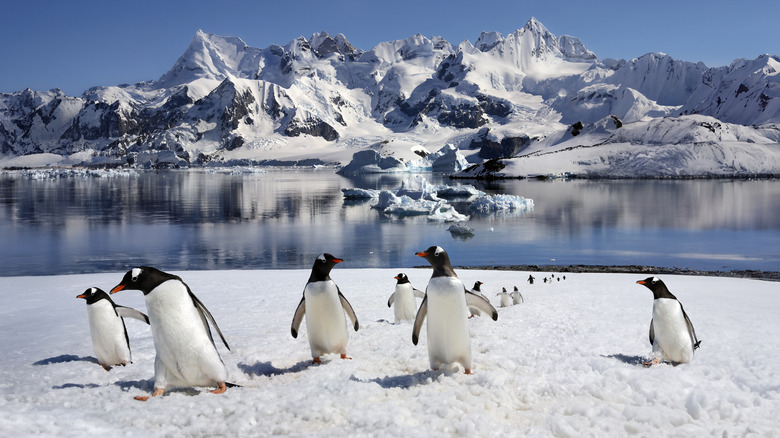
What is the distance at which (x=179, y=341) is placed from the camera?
14.5 feet

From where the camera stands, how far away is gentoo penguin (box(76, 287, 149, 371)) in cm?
523

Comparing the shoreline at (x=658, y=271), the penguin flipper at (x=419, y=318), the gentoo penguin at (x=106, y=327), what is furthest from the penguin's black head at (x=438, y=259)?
the shoreline at (x=658, y=271)

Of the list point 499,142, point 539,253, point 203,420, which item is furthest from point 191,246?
point 499,142

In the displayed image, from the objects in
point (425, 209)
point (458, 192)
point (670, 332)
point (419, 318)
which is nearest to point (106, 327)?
point (419, 318)

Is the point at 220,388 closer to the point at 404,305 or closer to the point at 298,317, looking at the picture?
the point at 298,317

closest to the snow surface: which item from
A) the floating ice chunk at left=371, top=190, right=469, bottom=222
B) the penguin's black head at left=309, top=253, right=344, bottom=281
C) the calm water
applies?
the penguin's black head at left=309, top=253, right=344, bottom=281

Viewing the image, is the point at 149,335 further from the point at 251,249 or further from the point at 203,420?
the point at 251,249

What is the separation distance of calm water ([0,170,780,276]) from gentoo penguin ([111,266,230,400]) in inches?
554

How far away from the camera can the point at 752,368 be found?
504 cm

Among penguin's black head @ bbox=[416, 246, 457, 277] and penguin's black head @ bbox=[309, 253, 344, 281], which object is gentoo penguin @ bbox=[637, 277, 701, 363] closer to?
penguin's black head @ bbox=[416, 246, 457, 277]

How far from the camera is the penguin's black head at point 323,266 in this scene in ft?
17.6

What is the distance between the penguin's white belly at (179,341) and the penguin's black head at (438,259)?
188cm

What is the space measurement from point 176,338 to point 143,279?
0.52 m

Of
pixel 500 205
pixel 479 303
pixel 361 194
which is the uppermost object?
pixel 361 194
